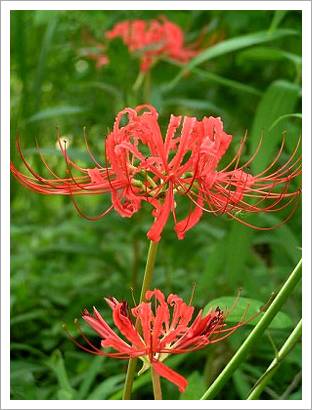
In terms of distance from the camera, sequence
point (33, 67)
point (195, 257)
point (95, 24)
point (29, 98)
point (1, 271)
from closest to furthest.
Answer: point (1, 271), point (95, 24), point (29, 98), point (195, 257), point (33, 67)

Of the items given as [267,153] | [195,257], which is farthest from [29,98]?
[267,153]

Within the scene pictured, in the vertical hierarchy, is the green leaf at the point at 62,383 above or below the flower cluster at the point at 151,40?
below

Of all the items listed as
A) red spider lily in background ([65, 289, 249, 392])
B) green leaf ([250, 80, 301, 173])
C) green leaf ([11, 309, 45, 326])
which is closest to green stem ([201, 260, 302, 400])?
red spider lily in background ([65, 289, 249, 392])

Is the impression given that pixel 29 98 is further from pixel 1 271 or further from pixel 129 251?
pixel 1 271

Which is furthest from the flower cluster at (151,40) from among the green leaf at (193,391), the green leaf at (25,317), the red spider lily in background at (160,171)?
the red spider lily in background at (160,171)

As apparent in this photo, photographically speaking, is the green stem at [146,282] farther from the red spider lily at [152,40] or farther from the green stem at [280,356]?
the red spider lily at [152,40]

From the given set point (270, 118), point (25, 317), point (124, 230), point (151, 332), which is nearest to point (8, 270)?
point (151, 332)
